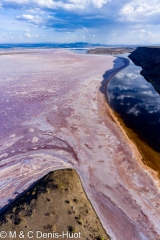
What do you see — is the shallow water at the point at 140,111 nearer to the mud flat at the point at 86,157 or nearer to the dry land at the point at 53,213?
the mud flat at the point at 86,157

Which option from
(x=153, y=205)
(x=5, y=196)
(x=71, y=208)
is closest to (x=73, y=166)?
(x=71, y=208)

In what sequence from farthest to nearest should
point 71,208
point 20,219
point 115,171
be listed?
1. point 115,171
2. point 71,208
3. point 20,219

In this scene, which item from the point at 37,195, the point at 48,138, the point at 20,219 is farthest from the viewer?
the point at 48,138

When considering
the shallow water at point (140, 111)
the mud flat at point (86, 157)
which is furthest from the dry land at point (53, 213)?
the shallow water at point (140, 111)

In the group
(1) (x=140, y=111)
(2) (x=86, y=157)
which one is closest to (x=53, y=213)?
(2) (x=86, y=157)

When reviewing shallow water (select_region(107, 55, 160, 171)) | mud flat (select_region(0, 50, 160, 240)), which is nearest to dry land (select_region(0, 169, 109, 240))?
mud flat (select_region(0, 50, 160, 240))

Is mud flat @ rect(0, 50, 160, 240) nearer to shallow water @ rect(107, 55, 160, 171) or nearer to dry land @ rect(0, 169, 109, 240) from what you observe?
dry land @ rect(0, 169, 109, 240)

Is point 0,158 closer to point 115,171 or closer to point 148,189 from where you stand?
point 115,171
